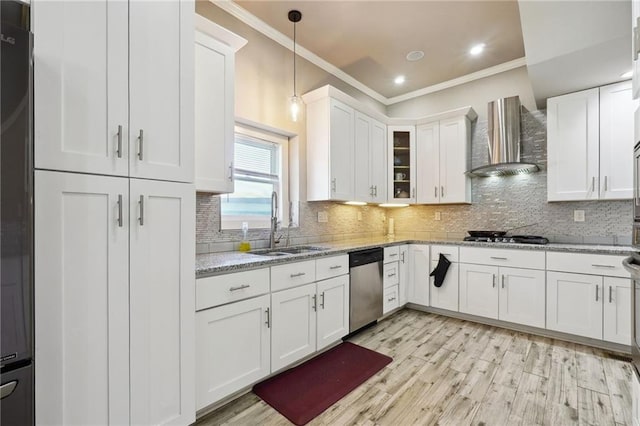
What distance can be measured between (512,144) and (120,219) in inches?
145

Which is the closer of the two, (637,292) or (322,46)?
(637,292)

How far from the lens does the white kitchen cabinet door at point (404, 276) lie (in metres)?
3.47

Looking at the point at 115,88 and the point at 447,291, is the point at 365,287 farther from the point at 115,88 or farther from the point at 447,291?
the point at 115,88

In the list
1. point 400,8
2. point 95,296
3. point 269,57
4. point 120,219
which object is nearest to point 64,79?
point 120,219

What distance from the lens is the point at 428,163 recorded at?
3.89 m

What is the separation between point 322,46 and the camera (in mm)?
3133

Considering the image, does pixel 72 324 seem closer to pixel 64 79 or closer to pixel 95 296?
pixel 95 296

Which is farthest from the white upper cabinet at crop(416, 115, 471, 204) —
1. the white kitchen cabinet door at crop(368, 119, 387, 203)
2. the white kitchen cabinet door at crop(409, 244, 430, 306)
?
the white kitchen cabinet door at crop(409, 244, 430, 306)

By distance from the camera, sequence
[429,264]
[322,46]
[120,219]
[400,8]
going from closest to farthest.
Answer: [120,219] → [400,8] → [322,46] → [429,264]

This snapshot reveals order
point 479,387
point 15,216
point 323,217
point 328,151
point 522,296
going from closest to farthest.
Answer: point 15,216, point 479,387, point 522,296, point 328,151, point 323,217

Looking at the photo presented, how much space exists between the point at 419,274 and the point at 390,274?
1.70 ft

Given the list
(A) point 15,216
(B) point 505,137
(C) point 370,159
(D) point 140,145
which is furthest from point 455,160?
(A) point 15,216

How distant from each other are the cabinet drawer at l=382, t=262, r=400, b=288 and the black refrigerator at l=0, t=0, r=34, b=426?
9.05 feet

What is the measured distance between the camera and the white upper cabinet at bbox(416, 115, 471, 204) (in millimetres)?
3625
